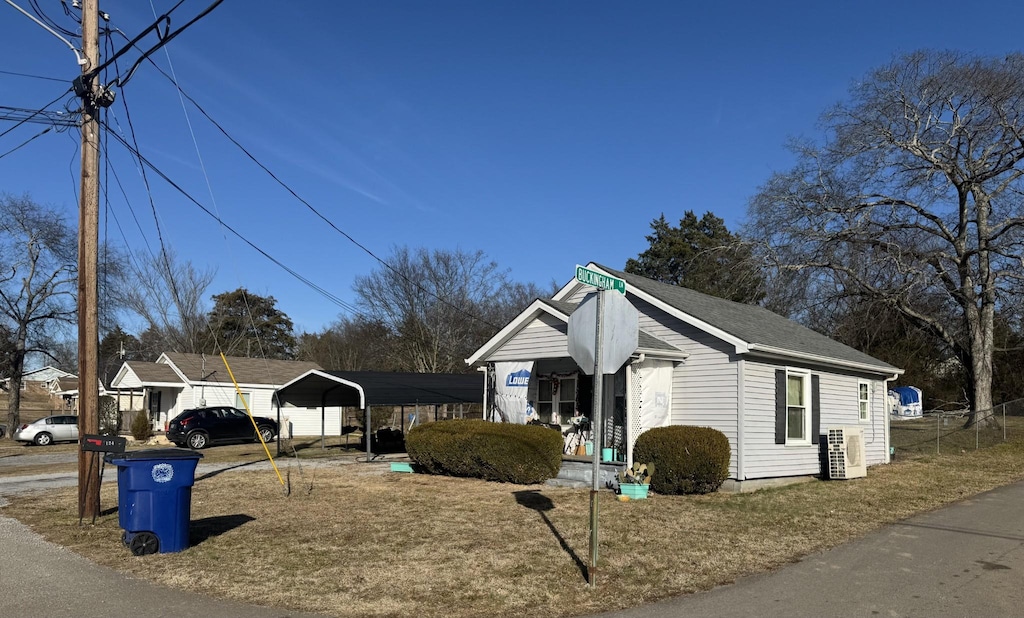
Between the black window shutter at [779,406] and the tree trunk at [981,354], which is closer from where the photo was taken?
the black window shutter at [779,406]

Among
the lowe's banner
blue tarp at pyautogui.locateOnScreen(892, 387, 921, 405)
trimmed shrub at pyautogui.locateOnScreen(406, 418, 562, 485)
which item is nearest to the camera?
trimmed shrub at pyautogui.locateOnScreen(406, 418, 562, 485)

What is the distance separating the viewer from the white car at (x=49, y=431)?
3000cm

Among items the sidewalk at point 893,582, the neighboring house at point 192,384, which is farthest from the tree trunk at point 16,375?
the sidewalk at point 893,582

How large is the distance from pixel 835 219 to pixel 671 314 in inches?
650

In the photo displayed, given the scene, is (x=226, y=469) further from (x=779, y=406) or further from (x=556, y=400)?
(x=779, y=406)

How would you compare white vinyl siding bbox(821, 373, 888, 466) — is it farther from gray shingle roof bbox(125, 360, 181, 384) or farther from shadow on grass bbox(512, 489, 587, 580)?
gray shingle roof bbox(125, 360, 181, 384)

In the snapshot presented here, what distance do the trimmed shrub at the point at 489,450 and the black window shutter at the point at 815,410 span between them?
5.37m

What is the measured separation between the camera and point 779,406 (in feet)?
46.8

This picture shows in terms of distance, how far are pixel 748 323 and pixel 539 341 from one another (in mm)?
4514

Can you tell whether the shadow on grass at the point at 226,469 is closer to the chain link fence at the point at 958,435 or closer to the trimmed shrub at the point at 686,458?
the trimmed shrub at the point at 686,458

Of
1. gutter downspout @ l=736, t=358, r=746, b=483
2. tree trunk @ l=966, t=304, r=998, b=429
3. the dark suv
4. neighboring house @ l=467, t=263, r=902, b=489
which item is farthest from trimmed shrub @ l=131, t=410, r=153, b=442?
tree trunk @ l=966, t=304, r=998, b=429

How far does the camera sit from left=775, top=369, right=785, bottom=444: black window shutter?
14180 millimetres

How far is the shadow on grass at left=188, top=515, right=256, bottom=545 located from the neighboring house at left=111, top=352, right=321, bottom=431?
24.7m

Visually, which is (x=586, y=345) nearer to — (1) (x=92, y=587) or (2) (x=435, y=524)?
(2) (x=435, y=524)
